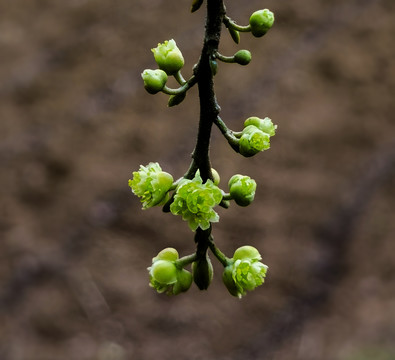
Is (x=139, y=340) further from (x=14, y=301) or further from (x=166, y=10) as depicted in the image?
(x=166, y=10)

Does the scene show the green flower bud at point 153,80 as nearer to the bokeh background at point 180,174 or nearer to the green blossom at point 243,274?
the green blossom at point 243,274

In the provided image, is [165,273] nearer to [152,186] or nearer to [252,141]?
[152,186]

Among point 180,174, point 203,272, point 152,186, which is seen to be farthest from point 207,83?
point 180,174

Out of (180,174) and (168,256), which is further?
(180,174)

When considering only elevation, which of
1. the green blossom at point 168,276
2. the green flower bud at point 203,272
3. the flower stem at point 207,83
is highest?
the flower stem at point 207,83

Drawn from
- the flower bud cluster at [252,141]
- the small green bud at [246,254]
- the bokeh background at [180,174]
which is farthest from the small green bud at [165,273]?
the bokeh background at [180,174]

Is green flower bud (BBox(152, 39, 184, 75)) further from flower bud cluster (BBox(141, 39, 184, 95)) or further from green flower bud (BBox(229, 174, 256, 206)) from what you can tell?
green flower bud (BBox(229, 174, 256, 206))
